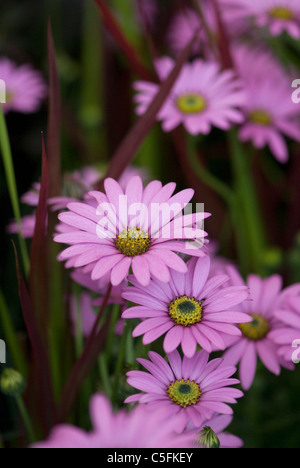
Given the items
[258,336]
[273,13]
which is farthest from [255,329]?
[273,13]

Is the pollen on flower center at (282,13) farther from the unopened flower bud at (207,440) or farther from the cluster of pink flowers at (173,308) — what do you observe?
the unopened flower bud at (207,440)

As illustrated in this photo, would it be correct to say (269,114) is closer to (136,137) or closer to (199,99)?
(199,99)

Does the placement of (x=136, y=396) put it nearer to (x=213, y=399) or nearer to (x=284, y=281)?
(x=213, y=399)

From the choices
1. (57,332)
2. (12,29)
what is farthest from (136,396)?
(12,29)

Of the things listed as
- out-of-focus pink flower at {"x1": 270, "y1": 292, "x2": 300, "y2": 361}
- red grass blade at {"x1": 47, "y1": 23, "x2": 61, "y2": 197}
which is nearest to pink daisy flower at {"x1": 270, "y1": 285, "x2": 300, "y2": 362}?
out-of-focus pink flower at {"x1": 270, "y1": 292, "x2": 300, "y2": 361}

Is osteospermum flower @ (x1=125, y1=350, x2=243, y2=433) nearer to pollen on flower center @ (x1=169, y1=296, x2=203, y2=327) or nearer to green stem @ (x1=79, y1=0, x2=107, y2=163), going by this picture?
pollen on flower center @ (x1=169, y1=296, x2=203, y2=327)

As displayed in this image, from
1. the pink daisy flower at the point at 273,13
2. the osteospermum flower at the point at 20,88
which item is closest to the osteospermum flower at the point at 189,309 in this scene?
the pink daisy flower at the point at 273,13
